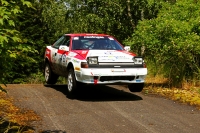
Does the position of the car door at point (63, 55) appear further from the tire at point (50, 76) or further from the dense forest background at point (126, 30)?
the tire at point (50, 76)

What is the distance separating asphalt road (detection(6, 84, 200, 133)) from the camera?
6852mm

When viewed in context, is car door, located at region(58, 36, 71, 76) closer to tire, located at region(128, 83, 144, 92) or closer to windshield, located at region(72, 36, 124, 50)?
windshield, located at region(72, 36, 124, 50)

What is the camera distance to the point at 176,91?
1123cm

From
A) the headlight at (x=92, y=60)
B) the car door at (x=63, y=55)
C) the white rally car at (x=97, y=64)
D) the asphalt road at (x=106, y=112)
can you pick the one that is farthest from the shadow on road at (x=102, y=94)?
the headlight at (x=92, y=60)

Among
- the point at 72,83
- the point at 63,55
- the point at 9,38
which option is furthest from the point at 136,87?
the point at 9,38

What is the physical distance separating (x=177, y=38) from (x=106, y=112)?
4.54m

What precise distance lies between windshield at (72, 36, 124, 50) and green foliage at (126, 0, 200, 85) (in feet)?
4.48

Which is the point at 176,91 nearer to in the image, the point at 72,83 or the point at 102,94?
the point at 102,94

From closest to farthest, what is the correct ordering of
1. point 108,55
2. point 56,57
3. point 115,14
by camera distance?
point 108,55
point 56,57
point 115,14

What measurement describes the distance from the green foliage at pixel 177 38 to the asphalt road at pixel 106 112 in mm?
1880

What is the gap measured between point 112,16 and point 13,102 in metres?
11.7

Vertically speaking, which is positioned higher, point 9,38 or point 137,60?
point 9,38

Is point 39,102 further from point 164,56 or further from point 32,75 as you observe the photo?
point 32,75

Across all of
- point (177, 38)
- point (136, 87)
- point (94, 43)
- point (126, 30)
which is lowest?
point (136, 87)
